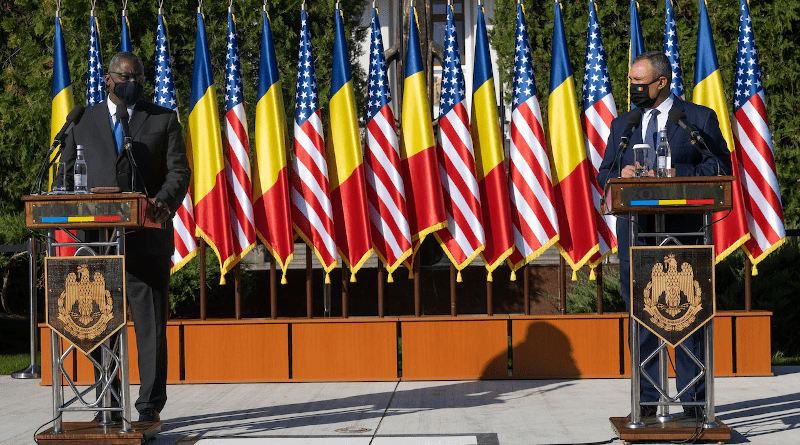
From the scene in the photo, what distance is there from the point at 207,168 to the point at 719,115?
4194 mm

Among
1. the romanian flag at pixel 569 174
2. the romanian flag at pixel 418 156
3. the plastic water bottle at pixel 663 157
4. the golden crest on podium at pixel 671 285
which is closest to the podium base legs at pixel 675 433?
the golden crest on podium at pixel 671 285

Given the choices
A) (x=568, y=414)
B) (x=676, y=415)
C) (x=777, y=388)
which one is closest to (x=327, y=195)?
(x=568, y=414)

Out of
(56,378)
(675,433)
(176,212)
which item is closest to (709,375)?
(675,433)

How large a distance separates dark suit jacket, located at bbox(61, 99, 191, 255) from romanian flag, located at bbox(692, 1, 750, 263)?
4296 mm

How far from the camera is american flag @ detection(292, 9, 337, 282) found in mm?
6973

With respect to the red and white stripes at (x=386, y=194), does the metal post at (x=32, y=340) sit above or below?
below

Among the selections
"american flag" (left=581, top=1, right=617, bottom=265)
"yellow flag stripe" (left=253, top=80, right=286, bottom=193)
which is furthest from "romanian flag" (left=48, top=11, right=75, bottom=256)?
"american flag" (left=581, top=1, right=617, bottom=265)

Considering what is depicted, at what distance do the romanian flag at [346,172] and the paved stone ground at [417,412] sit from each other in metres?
1.12

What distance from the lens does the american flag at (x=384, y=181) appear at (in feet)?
22.9

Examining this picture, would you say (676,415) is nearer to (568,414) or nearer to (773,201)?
(568,414)

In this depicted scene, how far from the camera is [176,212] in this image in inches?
276

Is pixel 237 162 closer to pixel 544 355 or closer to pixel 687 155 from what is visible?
pixel 544 355

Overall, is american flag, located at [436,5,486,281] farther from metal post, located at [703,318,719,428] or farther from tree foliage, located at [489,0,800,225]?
tree foliage, located at [489,0,800,225]

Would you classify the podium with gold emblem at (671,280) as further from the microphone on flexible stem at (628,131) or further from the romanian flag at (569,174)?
the romanian flag at (569,174)
